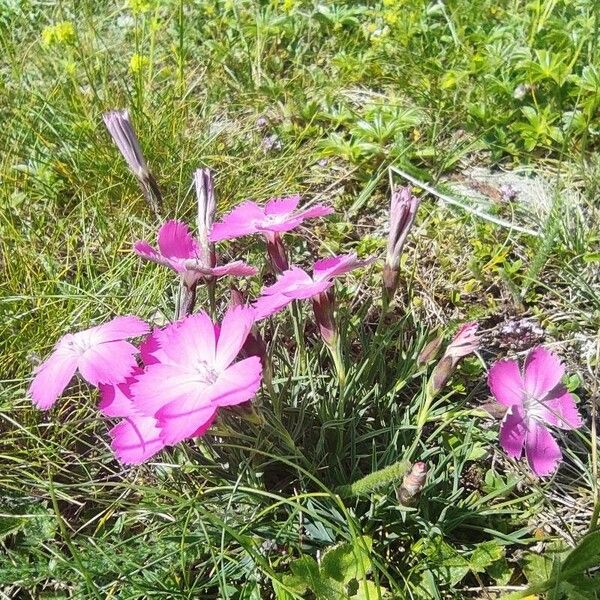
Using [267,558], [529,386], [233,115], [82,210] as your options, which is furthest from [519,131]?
[267,558]

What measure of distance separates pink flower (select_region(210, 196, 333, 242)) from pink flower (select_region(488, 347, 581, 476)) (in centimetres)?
40

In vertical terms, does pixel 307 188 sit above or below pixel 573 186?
above

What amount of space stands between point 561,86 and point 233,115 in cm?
98

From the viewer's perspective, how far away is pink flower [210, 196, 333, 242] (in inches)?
45.6

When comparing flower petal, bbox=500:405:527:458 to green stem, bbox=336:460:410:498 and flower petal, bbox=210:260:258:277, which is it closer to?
green stem, bbox=336:460:410:498

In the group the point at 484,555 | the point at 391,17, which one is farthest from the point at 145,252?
the point at 391,17

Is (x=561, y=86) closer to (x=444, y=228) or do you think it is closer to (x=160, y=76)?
(x=444, y=228)

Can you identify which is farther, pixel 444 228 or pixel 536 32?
pixel 536 32

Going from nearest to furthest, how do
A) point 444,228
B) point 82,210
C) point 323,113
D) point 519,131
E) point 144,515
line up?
point 144,515 < point 82,210 < point 444,228 < point 519,131 < point 323,113

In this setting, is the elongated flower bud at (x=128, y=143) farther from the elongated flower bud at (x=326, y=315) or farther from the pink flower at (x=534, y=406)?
the pink flower at (x=534, y=406)

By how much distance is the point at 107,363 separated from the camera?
1046 mm

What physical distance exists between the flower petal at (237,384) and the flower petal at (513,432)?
46 centimetres

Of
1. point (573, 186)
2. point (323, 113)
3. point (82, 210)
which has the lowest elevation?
point (573, 186)

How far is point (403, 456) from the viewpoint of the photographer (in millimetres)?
1260
